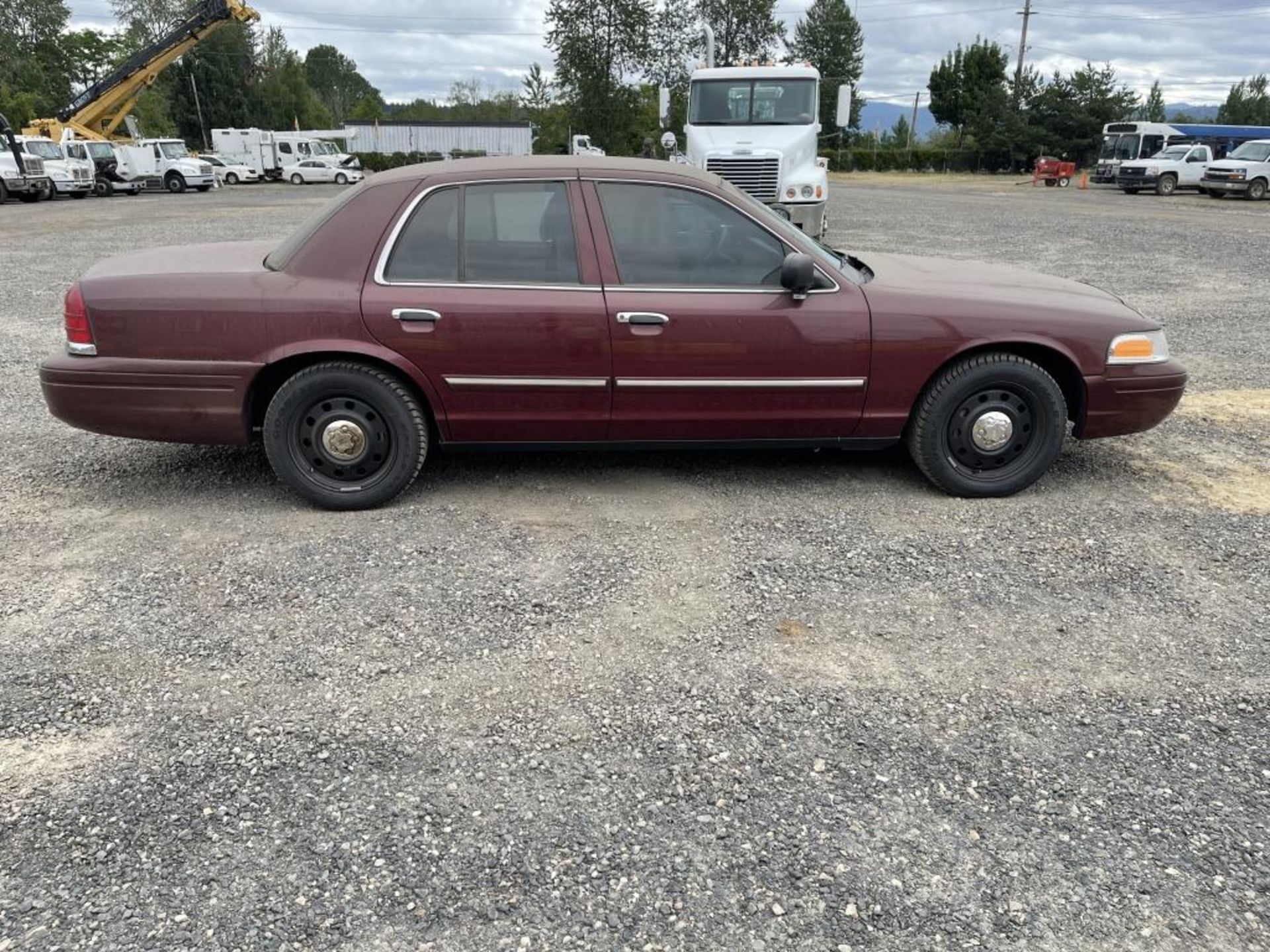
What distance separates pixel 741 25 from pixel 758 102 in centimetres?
5018

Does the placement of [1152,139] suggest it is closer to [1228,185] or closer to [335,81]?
[1228,185]

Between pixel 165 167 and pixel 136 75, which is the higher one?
pixel 136 75

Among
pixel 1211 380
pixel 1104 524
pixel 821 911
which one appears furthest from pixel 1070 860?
pixel 1211 380

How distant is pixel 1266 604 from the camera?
3662 millimetres

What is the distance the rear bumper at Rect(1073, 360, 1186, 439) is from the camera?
15.0 feet

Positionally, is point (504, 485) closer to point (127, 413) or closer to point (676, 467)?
point (676, 467)

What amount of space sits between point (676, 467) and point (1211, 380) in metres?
4.39

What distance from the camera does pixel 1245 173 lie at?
28.2m

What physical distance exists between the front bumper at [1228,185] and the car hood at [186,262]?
3180cm

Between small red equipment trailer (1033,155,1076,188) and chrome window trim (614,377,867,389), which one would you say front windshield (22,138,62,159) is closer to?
chrome window trim (614,377,867,389)

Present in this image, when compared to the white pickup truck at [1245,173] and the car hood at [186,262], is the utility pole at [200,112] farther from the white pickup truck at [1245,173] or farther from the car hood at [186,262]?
the car hood at [186,262]

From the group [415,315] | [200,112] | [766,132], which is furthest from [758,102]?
[200,112]

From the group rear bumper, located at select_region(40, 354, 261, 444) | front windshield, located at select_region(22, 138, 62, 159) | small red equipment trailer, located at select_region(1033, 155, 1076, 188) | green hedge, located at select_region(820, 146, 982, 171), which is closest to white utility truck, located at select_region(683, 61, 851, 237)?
rear bumper, located at select_region(40, 354, 261, 444)

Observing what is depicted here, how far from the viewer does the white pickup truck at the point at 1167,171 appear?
3234 cm
